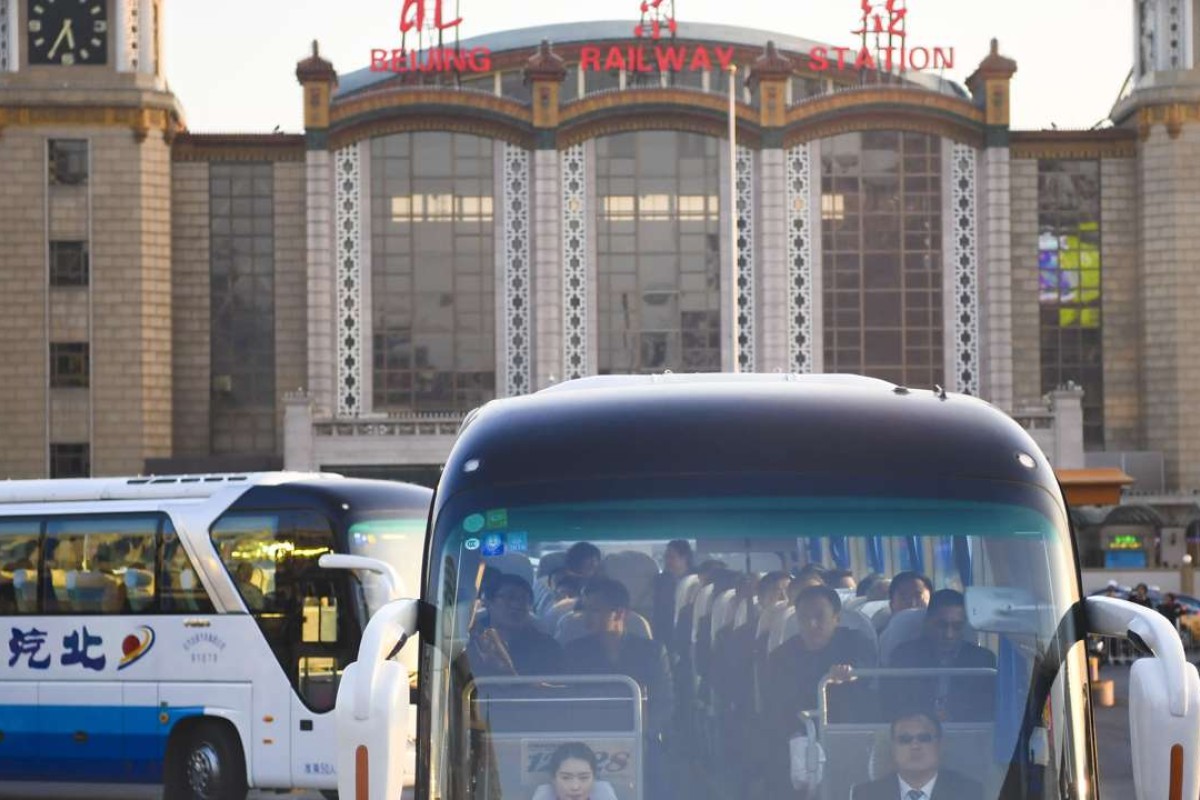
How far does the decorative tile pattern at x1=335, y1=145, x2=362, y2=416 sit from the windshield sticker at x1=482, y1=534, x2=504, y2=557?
2176 inches

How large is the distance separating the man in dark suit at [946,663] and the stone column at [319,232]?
55045 millimetres

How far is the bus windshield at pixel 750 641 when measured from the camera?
6.64m

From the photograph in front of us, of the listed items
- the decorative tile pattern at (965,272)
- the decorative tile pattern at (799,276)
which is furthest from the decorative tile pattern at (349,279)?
the decorative tile pattern at (965,272)

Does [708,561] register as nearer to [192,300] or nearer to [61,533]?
[61,533]

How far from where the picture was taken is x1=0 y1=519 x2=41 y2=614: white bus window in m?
20.2

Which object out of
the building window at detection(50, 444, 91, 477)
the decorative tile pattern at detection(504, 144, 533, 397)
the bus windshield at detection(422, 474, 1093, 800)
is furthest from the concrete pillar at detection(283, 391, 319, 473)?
the bus windshield at detection(422, 474, 1093, 800)

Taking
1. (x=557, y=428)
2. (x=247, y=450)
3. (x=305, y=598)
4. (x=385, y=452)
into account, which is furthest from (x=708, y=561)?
(x=247, y=450)

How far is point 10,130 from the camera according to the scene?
60812 mm

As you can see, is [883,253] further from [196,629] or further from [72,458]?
[196,629]

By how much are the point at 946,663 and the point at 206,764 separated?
43.5 feet

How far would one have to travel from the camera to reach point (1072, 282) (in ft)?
210

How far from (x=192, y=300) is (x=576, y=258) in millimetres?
11654

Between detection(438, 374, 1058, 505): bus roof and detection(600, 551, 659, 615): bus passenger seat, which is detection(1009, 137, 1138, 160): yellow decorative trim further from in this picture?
detection(600, 551, 659, 615): bus passenger seat

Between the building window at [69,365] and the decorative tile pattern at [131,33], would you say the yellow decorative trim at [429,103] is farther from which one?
the building window at [69,365]
